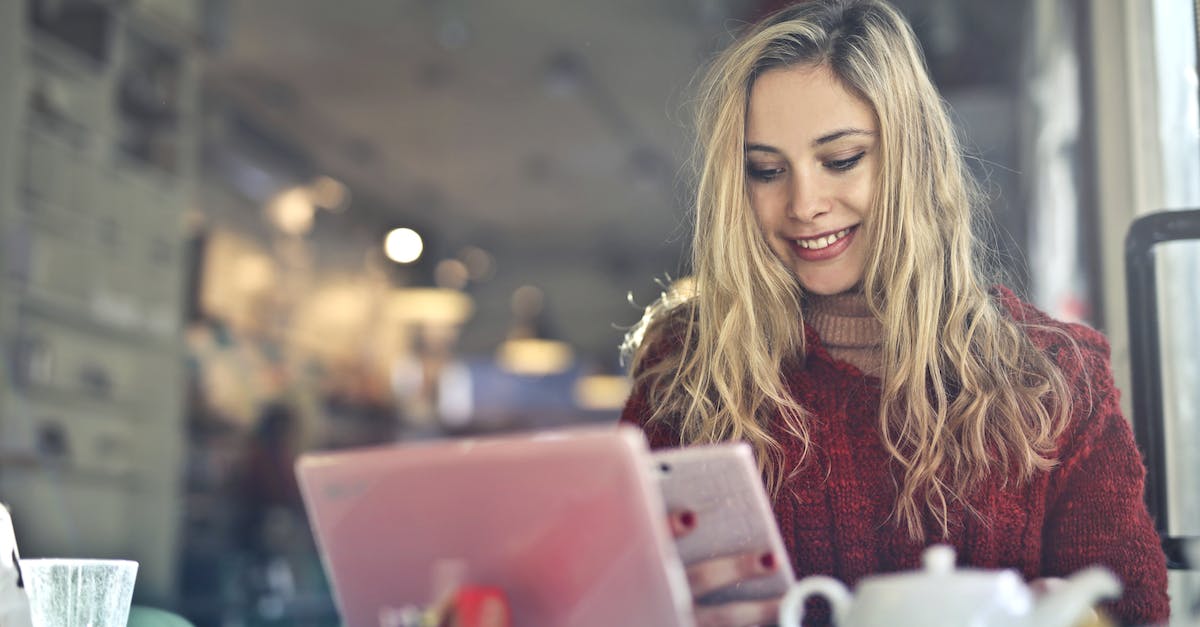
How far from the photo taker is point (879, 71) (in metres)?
1.66

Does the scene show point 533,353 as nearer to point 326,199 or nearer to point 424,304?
point 424,304

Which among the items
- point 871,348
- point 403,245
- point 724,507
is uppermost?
point 403,245

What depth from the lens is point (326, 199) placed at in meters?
9.86

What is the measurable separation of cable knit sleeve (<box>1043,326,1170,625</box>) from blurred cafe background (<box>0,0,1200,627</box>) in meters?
0.37

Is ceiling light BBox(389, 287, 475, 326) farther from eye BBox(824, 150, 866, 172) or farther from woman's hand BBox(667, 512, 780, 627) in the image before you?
woman's hand BBox(667, 512, 780, 627)

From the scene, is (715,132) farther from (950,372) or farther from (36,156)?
(36,156)

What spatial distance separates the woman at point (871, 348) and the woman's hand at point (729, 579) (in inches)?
20.1

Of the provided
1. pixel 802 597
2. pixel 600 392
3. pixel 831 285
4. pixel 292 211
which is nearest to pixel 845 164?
pixel 831 285

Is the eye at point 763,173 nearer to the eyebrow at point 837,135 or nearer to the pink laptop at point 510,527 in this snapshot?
the eyebrow at point 837,135

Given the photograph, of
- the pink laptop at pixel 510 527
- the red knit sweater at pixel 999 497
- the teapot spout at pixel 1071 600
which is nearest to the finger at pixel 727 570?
the pink laptop at pixel 510 527

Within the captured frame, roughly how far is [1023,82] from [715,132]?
4360mm

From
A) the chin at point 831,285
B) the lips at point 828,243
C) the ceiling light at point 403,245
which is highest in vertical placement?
the ceiling light at point 403,245

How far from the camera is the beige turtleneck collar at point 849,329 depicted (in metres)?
1.71

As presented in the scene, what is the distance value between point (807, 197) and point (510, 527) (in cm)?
82
